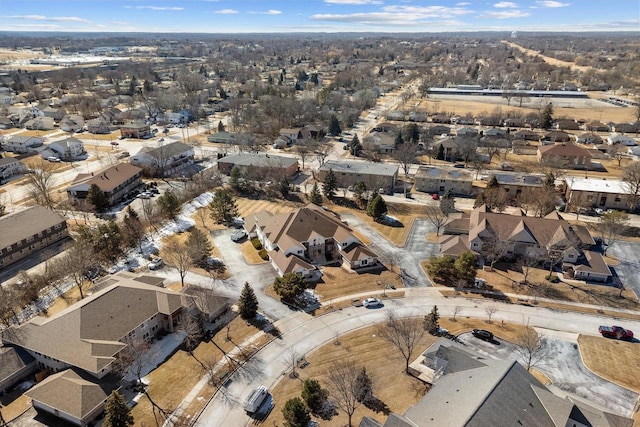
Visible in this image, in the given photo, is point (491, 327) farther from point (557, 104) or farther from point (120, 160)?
point (557, 104)

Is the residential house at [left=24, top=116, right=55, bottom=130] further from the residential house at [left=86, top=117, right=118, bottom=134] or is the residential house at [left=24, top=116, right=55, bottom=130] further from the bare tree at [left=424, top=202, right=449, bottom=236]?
the bare tree at [left=424, top=202, right=449, bottom=236]

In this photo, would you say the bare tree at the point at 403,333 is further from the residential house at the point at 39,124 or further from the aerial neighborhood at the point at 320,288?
the residential house at the point at 39,124

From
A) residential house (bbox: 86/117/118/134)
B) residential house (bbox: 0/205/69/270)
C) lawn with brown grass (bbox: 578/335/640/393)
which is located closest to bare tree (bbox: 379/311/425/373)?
lawn with brown grass (bbox: 578/335/640/393)

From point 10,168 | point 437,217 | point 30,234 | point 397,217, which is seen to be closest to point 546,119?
point 397,217

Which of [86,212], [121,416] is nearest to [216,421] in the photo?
[121,416]

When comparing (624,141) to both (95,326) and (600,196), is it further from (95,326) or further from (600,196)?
(95,326)

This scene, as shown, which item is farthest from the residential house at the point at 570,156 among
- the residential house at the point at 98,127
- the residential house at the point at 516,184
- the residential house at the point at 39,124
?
the residential house at the point at 39,124
